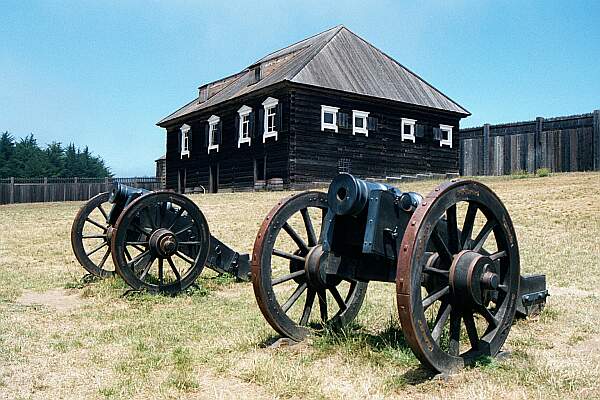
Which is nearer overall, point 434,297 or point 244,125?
point 434,297

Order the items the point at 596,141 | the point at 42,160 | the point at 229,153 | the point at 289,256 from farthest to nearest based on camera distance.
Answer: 1. the point at 42,160
2. the point at 229,153
3. the point at 596,141
4. the point at 289,256

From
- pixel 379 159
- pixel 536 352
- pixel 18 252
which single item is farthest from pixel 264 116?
pixel 536 352

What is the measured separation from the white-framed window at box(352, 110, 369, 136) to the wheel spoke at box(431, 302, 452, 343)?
69.2 feet

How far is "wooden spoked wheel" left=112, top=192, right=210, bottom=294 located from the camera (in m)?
7.89

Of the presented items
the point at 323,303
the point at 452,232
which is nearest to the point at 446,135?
the point at 323,303

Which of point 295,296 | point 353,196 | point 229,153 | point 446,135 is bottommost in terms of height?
point 295,296

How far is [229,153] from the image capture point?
27.8 metres

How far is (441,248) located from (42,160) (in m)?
54.5

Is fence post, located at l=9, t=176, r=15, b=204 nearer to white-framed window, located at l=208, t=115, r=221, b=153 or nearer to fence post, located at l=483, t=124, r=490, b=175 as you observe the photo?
white-framed window, located at l=208, t=115, r=221, b=153

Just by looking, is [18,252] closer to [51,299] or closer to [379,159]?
[51,299]

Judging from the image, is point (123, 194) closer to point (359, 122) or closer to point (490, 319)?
point (490, 319)

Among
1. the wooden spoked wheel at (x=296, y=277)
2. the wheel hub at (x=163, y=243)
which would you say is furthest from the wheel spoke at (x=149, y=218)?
the wooden spoked wheel at (x=296, y=277)

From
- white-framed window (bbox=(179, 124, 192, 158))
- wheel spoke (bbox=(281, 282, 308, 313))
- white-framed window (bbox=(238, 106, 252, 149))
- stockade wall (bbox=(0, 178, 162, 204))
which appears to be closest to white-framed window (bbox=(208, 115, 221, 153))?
white-framed window (bbox=(238, 106, 252, 149))

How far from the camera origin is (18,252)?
1353 cm
